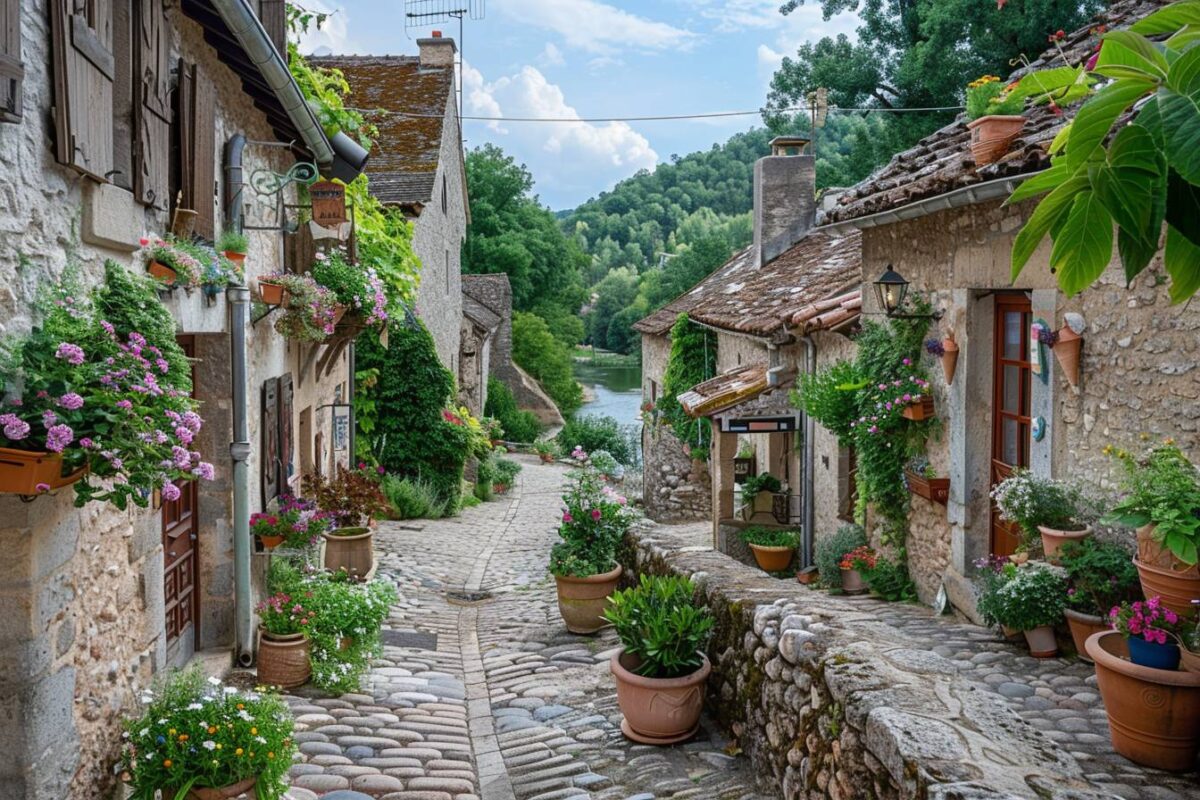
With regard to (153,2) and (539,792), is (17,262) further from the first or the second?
(539,792)

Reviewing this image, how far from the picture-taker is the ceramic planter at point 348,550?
9.93 metres

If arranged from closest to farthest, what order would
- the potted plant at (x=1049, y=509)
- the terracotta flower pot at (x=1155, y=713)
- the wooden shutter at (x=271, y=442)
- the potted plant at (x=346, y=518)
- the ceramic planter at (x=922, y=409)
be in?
the terracotta flower pot at (x=1155, y=713) < the potted plant at (x=1049, y=509) < the ceramic planter at (x=922, y=409) < the wooden shutter at (x=271, y=442) < the potted plant at (x=346, y=518)

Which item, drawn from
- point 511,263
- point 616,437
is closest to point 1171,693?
point 616,437

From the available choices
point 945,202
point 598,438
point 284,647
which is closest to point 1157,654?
point 945,202

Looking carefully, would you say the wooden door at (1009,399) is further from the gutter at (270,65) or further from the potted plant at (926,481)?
the gutter at (270,65)

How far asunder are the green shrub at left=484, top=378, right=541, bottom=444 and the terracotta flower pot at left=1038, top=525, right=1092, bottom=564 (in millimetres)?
26463

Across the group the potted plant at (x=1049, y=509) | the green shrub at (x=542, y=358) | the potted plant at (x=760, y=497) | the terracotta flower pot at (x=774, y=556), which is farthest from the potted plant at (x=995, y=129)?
the green shrub at (x=542, y=358)

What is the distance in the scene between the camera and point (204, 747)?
416cm

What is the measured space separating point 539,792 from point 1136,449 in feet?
11.8

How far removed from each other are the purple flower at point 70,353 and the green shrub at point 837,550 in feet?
22.5

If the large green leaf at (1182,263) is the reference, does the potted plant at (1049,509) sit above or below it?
below

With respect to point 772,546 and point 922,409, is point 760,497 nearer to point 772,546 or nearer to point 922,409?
point 772,546

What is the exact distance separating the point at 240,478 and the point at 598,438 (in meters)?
22.0

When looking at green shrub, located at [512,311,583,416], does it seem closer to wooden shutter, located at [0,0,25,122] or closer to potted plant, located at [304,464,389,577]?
potted plant, located at [304,464,389,577]
